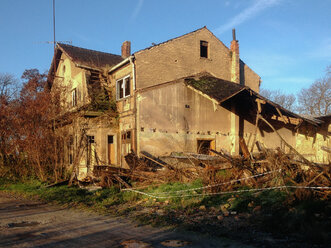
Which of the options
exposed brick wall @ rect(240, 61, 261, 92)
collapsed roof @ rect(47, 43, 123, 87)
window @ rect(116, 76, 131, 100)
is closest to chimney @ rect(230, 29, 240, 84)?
exposed brick wall @ rect(240, 61, 261, 92)

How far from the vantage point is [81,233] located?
248 inches

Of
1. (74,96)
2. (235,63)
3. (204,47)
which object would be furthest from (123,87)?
(235,63)

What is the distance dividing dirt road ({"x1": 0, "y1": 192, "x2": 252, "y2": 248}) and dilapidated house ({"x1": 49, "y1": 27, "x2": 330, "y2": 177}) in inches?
237

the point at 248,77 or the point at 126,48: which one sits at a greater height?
the point at 126,48

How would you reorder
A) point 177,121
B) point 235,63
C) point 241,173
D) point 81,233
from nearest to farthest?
point 81,233 → point 241,173 → point 177,121 → point 235,63

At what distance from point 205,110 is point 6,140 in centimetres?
1133

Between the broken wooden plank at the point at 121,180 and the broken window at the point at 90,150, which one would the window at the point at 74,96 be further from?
the broken wooden plank at the point at 121,180

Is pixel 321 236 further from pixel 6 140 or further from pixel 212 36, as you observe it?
pixel 6 140

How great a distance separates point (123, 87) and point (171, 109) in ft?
10.1

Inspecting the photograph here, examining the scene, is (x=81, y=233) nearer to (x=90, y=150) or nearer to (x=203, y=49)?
(x=90, y=150)

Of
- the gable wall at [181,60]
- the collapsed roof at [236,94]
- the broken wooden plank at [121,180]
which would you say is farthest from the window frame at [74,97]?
the broken wooden plank at [121,180]

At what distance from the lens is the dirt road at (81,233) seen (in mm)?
5504

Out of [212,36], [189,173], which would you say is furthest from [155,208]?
[212,36]

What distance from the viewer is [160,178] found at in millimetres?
10883
